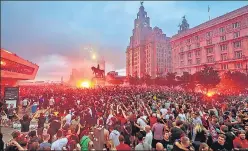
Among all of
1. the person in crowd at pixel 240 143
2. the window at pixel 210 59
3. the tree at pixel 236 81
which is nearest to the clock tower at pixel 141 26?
the window at pixel 210 59

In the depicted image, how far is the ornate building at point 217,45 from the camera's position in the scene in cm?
5325

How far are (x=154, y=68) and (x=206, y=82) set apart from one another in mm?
70626

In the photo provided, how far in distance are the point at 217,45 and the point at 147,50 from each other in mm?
59094

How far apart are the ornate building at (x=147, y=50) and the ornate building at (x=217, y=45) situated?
29403 mm

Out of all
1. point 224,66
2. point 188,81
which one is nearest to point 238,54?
point 224,66

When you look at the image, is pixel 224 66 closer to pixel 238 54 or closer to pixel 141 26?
pixel 238 54

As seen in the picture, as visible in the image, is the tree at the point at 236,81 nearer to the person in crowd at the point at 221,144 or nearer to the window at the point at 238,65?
the window at the point at 238,65

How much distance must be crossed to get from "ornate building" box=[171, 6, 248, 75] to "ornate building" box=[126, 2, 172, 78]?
29.4 m

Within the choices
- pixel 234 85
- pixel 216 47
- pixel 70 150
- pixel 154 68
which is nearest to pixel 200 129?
pixel 70 150

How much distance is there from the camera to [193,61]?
70.4m

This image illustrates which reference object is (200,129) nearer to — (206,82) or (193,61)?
(206,82)

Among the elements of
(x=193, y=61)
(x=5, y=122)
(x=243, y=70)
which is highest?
(x=193, y=61)

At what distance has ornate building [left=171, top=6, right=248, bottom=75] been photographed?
53250mm

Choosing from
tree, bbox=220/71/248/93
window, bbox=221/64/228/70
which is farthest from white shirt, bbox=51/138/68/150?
window, bbox=221/64/228/70
